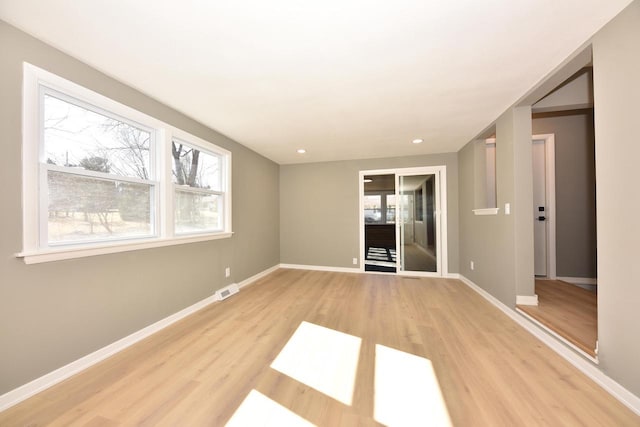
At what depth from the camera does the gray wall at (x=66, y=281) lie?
4.63 ft

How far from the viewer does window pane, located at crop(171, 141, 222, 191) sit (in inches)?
106

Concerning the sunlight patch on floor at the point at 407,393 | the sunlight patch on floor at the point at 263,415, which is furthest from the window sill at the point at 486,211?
the sunlight patch on floor at the point at 263,415

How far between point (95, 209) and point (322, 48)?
7.22 ft

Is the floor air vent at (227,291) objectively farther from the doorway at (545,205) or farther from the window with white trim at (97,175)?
the doorway at (545,205)

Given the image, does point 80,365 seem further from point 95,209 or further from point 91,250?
point 95,209

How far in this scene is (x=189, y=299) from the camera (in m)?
2.74

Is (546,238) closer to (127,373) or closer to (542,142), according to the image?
(542,142)

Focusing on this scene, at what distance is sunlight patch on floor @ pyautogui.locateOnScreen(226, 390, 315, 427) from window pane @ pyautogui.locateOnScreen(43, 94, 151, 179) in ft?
6.93

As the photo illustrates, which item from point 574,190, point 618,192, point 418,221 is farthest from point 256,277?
point 574,190

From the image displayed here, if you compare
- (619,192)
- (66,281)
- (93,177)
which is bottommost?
(66,281)

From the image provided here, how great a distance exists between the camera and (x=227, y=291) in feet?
10.8

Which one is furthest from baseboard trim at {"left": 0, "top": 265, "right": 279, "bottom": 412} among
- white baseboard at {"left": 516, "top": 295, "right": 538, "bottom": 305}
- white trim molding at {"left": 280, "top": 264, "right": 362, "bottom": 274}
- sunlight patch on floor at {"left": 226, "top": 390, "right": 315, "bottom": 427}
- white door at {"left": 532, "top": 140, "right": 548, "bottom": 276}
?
white door at {"left": 532, "top": 140, "right": 548, "bottom": 276}

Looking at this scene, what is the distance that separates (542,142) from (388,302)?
3437mm

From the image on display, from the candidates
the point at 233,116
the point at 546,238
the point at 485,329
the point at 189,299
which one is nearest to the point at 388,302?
the point at 485,329
